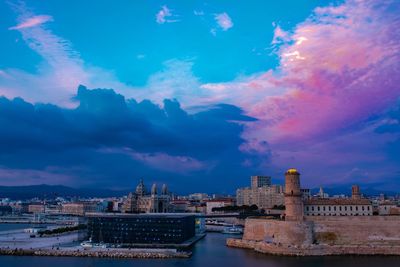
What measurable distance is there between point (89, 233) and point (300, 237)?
26074mm

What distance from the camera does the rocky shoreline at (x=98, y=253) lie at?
4575cm

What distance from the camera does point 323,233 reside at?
48.9 meters

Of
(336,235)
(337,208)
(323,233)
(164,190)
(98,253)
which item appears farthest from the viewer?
(164,190)

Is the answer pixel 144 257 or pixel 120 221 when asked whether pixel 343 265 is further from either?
pixel 120 221

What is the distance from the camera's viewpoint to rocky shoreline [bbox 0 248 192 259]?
45750mm

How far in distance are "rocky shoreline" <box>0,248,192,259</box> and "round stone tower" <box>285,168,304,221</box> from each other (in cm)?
1232

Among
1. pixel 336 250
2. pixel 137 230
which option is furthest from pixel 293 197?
pixel 137 230

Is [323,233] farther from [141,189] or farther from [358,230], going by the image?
[141,189]

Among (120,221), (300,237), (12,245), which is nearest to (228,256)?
(300,237)

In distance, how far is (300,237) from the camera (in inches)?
1902

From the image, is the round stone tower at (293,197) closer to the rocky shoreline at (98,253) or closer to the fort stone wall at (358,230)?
the fort stone wall at (358,230)

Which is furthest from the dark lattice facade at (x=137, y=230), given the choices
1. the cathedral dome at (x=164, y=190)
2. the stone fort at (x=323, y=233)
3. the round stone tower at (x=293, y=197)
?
the cathedral dome at (x=164, y=190)

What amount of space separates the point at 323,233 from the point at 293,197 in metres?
4.99

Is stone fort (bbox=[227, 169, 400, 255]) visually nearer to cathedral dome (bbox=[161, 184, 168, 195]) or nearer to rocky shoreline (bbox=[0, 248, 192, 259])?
rocky shoreline (bbox=[0, 248, 192, 259])
